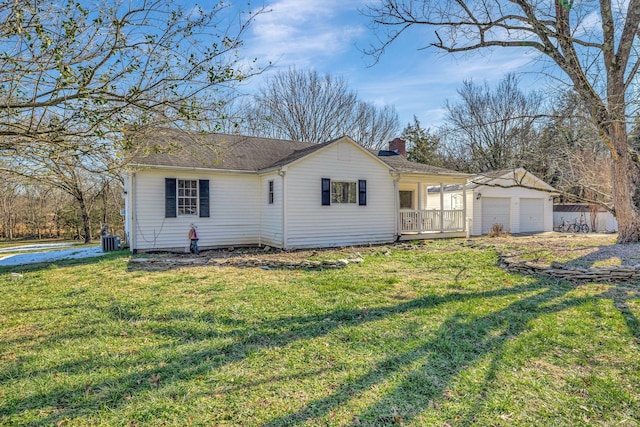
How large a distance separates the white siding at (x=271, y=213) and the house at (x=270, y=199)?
0.04 m

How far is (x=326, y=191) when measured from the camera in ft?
42.4

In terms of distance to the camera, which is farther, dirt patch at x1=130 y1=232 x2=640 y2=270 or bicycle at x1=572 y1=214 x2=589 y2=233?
bicycle at x1=572 y1=214 x2=589 y2=233

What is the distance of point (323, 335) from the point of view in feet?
14.4

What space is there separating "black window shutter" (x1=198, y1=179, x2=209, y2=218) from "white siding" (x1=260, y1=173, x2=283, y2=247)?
212cm

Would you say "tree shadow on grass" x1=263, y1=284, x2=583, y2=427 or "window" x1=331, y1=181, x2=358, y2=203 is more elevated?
"window" x1=331, y1=181, x2=358, y2=203

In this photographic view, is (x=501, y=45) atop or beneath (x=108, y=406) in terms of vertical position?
atop

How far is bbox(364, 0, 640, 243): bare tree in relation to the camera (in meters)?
8.53

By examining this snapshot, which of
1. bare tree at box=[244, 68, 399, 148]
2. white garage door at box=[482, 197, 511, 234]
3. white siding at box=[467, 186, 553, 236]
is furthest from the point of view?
bare tree at box=[244, 68, 399, 148]

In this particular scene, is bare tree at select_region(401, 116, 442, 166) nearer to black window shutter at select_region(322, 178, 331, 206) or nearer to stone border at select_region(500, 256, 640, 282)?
black window shutter at select_region(322, 178, 331, 206)

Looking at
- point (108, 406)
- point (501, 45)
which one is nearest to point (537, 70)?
point (501, 45)

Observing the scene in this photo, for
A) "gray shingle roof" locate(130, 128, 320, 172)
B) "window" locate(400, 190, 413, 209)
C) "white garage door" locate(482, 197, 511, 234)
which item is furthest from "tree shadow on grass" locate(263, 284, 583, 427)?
"white garage door" locate(482, 197, 511, 234)

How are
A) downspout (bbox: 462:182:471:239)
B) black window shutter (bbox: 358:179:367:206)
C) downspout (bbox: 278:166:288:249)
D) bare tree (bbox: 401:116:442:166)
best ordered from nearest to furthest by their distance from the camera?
downspout (bbox: 278:166:288:249) < black window shutter (bbox: 358:179:367:206) < downspout (bbox: 462:182:471:239) < bare tree (bbox: 401:116:442:166)

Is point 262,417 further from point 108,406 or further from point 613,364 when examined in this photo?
point 613,364

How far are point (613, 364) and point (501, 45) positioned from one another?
30.3ft
